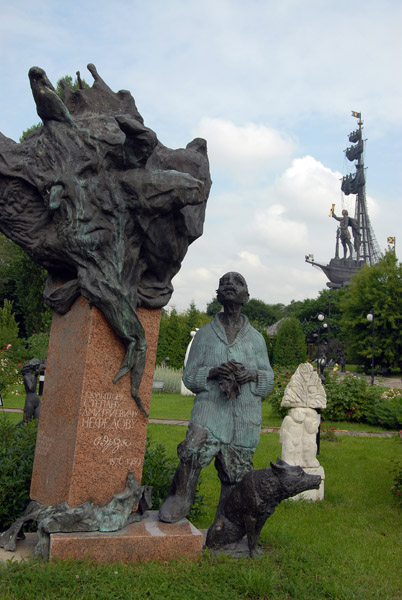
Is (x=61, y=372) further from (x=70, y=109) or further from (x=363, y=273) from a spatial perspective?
(x=363, y=273)

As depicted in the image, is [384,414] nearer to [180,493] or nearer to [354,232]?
[180,493]

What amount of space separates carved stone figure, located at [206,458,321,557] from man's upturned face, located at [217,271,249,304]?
145cm

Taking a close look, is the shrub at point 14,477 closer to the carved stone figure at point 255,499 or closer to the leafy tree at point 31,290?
the carved stone figure at point 255,499

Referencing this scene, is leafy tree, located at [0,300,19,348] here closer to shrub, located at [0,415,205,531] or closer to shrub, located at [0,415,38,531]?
shrub, located at [0,415,205,531]

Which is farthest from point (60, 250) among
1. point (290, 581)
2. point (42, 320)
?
point (42, 320)

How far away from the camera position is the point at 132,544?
4.26 m

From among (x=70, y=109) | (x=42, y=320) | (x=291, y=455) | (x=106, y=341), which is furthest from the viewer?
(x=42, y=320)

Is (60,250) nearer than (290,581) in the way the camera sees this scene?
No

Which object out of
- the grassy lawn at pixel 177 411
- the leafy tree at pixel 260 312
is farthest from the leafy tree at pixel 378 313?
the leafy tree at pixel 260 312

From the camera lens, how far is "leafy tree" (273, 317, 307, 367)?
30734 mm

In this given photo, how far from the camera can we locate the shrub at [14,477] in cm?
523

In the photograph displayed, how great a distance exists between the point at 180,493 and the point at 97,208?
2.52 metres

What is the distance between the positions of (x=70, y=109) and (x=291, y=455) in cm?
579

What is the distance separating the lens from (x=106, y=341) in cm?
461
